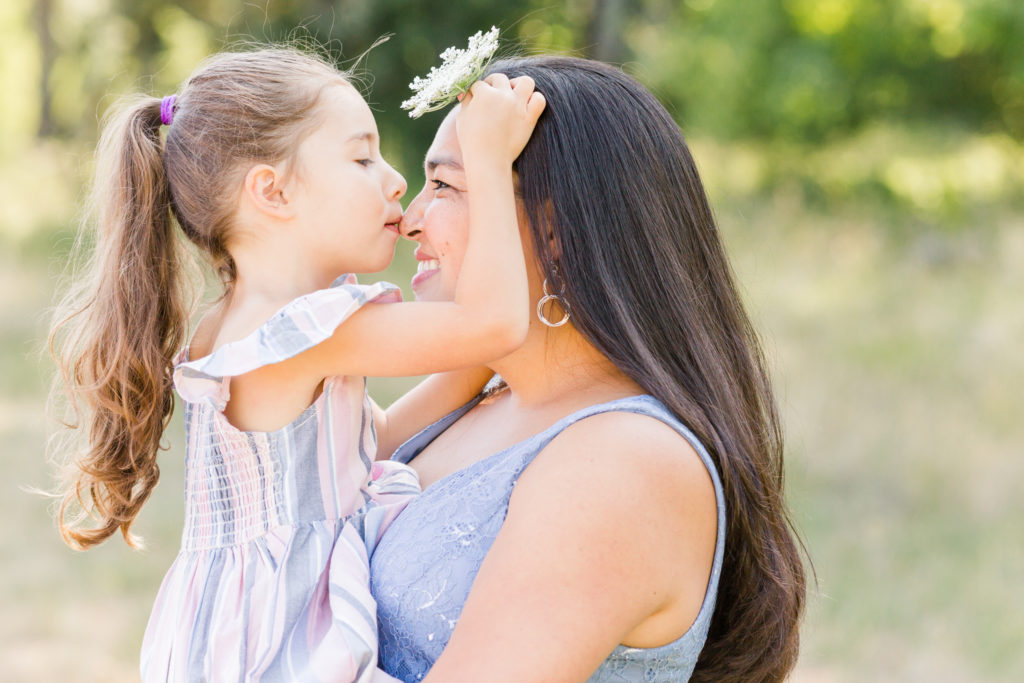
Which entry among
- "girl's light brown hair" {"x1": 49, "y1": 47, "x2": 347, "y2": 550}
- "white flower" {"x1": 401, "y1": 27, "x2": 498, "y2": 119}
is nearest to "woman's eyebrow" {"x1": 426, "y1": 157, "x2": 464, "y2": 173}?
"white flower" {"x1": 401, "y1": 27, "x2": 498, "y2": 119}

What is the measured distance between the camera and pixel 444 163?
207 cm

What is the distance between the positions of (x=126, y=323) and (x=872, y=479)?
4931mm

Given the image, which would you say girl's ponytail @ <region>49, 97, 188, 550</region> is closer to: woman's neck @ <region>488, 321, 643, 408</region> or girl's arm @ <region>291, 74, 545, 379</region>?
girl's arm @ <region>291, 74, 545, 379</region>

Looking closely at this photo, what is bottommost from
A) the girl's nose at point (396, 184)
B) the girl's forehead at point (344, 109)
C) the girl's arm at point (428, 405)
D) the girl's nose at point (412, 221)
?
the girl's arm at point (428, 405)

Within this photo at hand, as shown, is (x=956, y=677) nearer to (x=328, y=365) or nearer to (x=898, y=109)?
(x=328, y=365)

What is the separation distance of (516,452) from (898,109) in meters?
10.5

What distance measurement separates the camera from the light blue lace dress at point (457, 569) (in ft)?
5.70

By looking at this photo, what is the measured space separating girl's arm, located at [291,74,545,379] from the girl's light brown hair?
0.37 meters

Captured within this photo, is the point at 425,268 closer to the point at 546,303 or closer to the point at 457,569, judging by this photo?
the point at 546,303

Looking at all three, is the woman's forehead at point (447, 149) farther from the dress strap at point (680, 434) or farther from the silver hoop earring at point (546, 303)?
the dress strap at point (680, 434)

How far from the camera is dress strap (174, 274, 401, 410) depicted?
180 centimetres

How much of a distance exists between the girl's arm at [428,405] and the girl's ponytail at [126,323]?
1.62ft

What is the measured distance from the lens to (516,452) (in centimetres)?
184

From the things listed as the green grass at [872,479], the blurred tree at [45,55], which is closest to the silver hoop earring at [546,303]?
the green grass at [872,479]
